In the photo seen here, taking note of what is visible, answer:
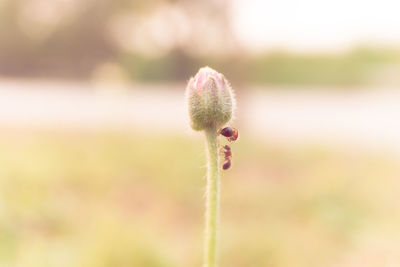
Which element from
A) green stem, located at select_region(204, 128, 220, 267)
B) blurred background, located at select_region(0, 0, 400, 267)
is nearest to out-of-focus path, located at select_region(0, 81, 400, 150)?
blurred background, located at select_region(0, 0, 400, 267)

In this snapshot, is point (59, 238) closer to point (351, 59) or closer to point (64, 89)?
point (64, 89)

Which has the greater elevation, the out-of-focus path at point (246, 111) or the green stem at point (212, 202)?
the out-of-focus path at point (246, 111)

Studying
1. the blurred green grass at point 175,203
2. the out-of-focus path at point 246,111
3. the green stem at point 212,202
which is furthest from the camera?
the out-of-focus path at point 246,111

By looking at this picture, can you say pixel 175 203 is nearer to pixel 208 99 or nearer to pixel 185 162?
pixel 185 162

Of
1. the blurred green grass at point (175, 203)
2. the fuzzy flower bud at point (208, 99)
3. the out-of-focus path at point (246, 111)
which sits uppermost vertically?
the out-of-focus path at point (246, 111)

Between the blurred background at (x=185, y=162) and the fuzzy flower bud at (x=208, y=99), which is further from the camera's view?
the blurred background at (x=185, y=162)

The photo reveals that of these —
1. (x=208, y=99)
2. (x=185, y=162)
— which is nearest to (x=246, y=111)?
(x=185, y=162)

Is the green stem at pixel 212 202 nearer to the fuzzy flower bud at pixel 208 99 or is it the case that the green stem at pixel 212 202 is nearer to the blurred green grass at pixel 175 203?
the fuzzy flower bud at pixel 208 99

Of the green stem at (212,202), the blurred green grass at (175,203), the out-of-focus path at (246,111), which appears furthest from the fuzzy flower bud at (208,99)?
the out-of-focus path at (246,111)
